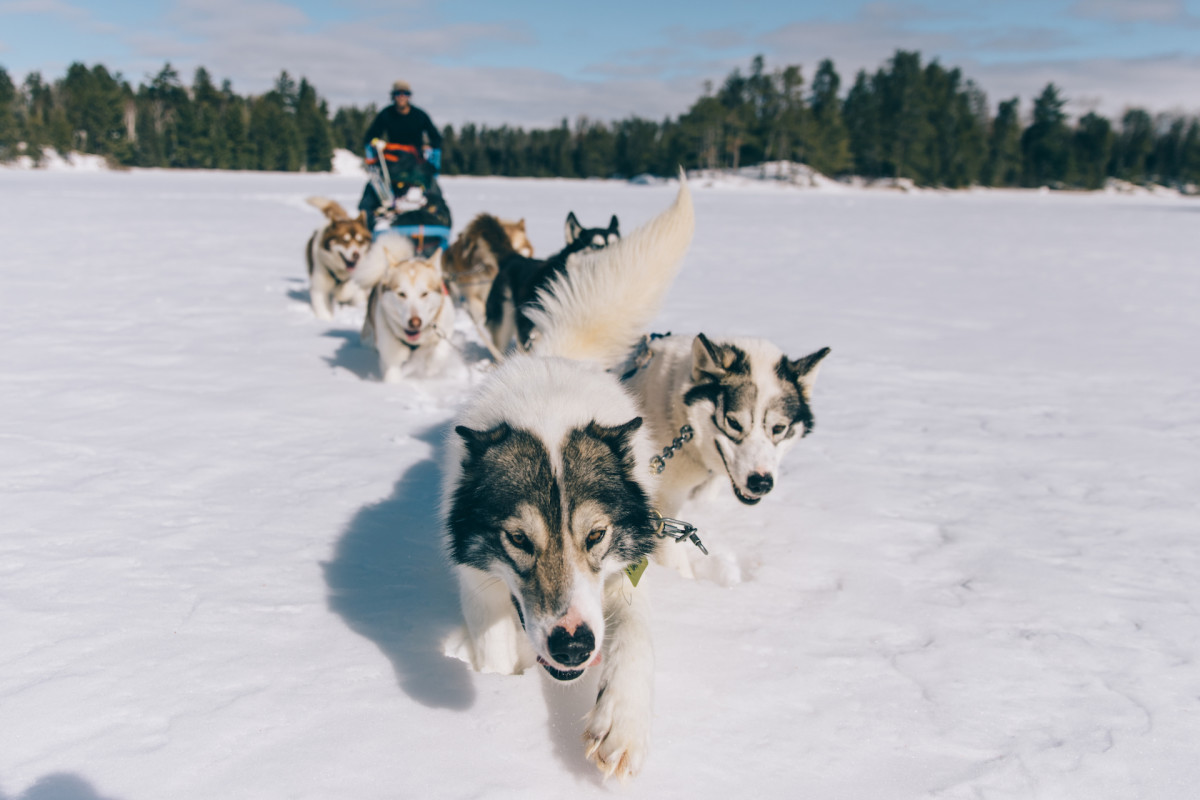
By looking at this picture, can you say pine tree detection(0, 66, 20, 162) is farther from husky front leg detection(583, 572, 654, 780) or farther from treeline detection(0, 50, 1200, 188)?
husky front leg detection(583, 572, 654, 780)

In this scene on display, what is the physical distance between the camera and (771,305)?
7977mm

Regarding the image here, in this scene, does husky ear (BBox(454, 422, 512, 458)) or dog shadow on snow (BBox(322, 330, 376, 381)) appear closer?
husky ear (BBox(454, 422, 512, 458))

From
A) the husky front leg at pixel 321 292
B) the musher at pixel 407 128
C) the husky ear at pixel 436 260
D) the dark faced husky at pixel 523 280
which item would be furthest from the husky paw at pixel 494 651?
the musher at pixel 407 128

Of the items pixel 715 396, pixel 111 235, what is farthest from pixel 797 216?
pixel 715 396

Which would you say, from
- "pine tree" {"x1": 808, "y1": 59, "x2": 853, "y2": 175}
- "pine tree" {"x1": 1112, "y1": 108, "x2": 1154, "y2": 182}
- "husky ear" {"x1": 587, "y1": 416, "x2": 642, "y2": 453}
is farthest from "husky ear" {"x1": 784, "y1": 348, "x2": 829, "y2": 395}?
"pine tree" {"x1": 1112, "y1": 108, "x2": 1154, "y2": 182}

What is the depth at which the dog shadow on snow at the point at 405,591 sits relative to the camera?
180 centimetres

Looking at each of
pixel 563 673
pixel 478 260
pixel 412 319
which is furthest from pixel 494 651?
pixel 478 260

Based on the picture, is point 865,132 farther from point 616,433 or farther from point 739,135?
point 616,433

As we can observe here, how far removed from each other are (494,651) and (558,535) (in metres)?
0.44

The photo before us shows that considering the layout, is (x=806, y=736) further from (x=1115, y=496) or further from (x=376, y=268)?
(x=376, y=268)

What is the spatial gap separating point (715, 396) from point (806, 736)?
1.23m

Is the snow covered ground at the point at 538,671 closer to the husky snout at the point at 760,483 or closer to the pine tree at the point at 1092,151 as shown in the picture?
the husky snout at the point at 760,483

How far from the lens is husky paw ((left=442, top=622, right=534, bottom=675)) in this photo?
182 centimetres

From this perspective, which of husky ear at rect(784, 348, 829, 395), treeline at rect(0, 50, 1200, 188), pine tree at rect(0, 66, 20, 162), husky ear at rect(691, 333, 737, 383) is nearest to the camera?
husky ear at rect(691, 333, 737, 383)
